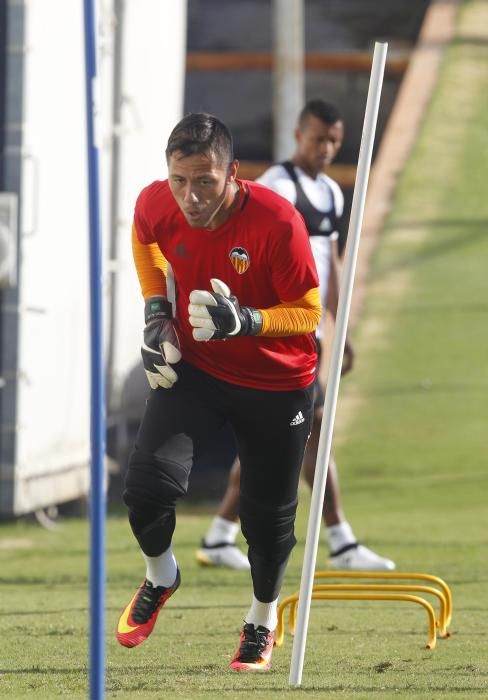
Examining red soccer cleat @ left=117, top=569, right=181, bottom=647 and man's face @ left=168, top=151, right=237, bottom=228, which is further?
red soccer cleat @ left=117, top=569, right=181, bottom=647

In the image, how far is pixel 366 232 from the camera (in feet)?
51.9

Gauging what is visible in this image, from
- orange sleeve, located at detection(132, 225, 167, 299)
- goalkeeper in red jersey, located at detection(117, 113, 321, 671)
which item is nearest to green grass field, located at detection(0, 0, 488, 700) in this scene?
goalkeeper in red jersey, located at detection(117, 113, 321, 671)

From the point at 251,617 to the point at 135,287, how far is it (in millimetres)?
6350

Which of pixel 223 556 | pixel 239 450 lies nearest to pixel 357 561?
pixel 223 556

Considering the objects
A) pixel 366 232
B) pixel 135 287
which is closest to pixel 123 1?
pixel 135 287

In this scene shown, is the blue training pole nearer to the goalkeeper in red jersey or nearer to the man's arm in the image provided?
the goalkeeper in red jersey

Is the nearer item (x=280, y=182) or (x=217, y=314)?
(x=217, y=314)

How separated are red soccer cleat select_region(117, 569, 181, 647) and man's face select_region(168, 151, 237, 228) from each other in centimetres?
139

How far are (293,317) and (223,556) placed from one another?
3668 millimetres

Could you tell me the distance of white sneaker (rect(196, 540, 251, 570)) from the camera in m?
8.52

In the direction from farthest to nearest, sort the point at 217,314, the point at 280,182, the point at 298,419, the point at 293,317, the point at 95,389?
the point at 280,182 < the point at 298,419 < the point at 293,317 < the point at 217,314 < the point at 95,389

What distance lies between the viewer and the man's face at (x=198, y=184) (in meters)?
4.96

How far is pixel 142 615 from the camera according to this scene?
5.50 meters

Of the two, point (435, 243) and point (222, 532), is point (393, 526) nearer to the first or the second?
point (222, 532)
